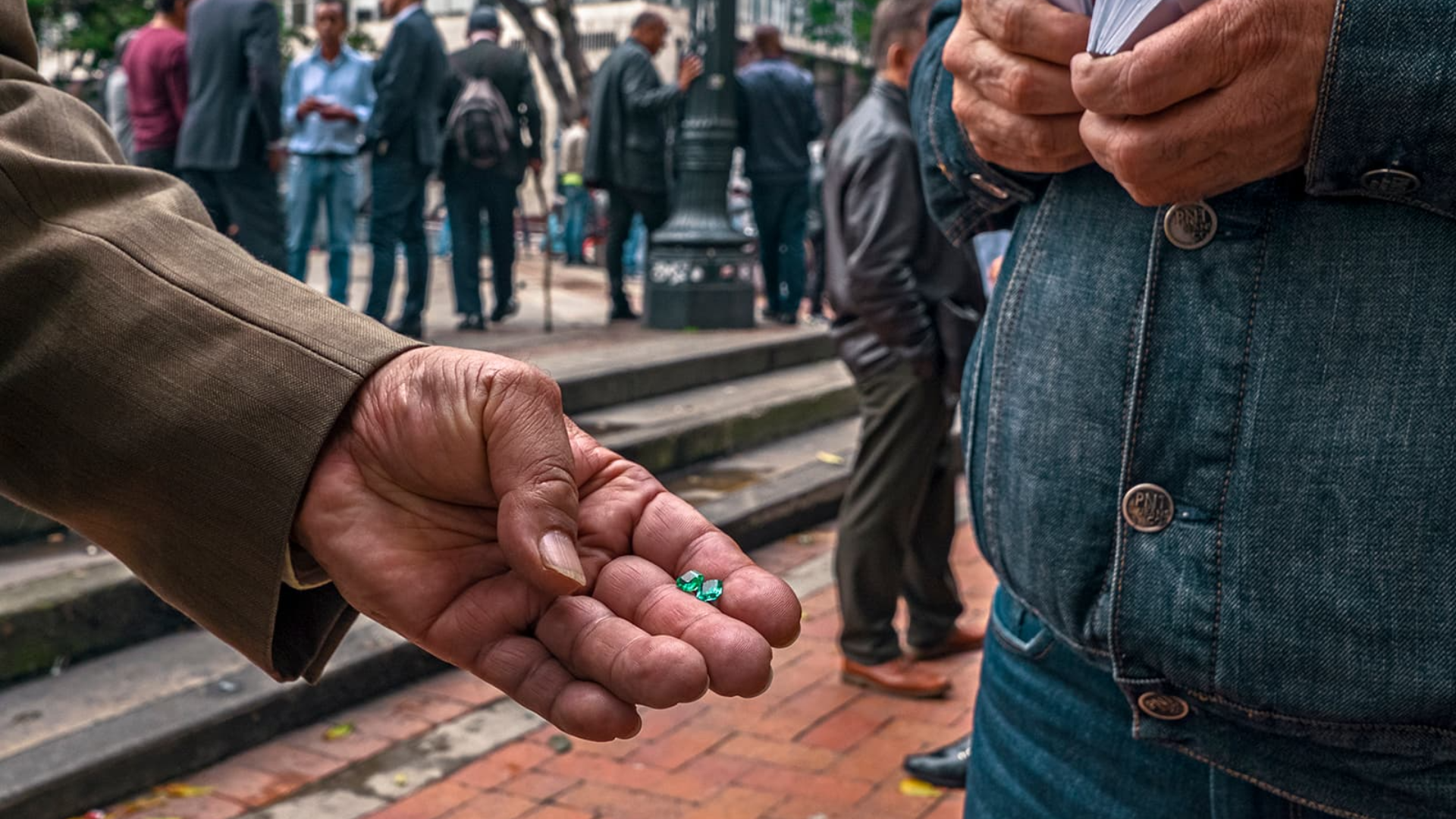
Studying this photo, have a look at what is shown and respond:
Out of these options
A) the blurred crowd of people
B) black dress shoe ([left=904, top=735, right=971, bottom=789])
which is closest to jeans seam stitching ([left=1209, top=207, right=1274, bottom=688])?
black dress shoe ([left=904, top=735, right=971, bottom=789])

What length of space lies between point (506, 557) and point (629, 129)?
912 cm

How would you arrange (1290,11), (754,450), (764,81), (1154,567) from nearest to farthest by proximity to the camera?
1. (1290,11)
2. (1154,567)
3. (754,450)
4. (764,81)

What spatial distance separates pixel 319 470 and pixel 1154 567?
77cm

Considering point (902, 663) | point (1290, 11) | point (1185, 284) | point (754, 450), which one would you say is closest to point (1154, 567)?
point (1185, 284)

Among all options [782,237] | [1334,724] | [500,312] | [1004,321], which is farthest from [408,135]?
[1334,724]

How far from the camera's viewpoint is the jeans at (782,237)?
1083cm

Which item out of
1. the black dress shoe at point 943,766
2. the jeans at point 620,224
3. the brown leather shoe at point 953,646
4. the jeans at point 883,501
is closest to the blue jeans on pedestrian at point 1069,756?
the black dress shoe at point 943,766

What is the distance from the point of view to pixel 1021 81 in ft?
4.66

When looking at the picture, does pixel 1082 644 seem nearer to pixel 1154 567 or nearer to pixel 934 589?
pixel 1154 567

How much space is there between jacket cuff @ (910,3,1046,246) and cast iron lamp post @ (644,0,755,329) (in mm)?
8121

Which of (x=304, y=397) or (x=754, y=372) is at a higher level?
(x=304, y=397)

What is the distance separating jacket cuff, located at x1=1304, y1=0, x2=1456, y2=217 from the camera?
1193mm

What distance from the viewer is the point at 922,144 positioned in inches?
70.2

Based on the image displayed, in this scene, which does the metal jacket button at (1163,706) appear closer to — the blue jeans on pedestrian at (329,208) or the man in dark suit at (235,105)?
the man in dark suit at (235,105)
